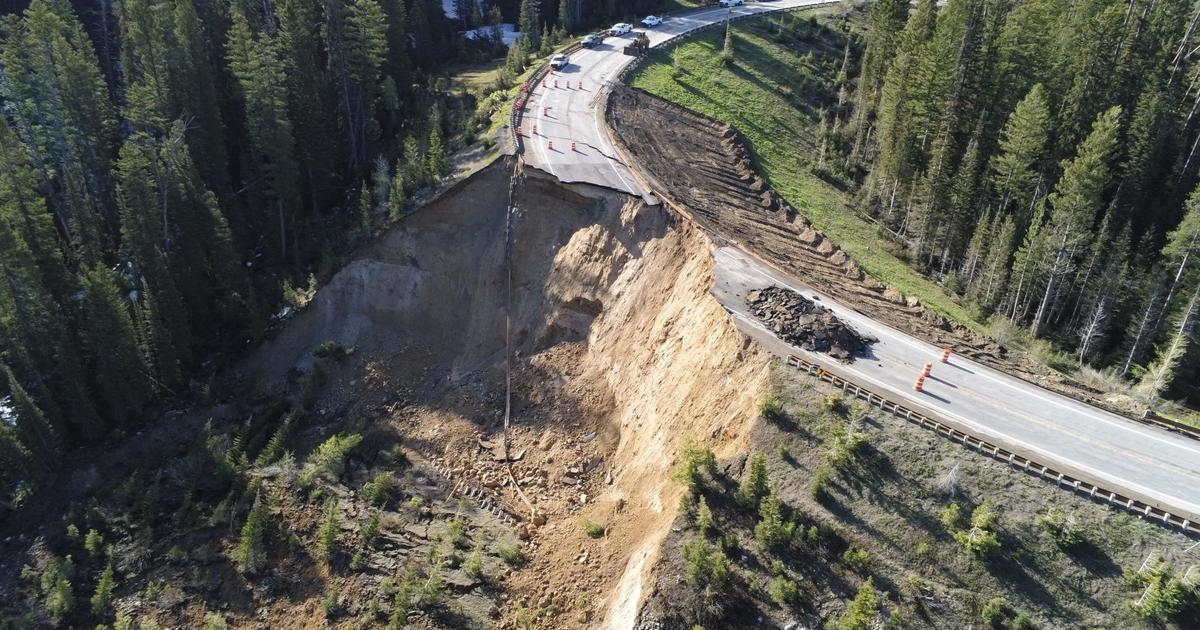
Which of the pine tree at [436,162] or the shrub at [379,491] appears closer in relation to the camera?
the shrub at [379,491]

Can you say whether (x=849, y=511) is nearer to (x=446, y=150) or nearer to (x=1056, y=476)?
(x=1056, y=476)

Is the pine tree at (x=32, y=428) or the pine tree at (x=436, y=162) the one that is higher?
the pine tree at (x=436, y=162)

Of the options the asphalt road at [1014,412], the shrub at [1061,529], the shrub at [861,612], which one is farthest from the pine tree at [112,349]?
the shrub at [1061,529]

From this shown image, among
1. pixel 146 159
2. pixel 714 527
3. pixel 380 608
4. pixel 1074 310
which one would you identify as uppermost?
pixel 146 159

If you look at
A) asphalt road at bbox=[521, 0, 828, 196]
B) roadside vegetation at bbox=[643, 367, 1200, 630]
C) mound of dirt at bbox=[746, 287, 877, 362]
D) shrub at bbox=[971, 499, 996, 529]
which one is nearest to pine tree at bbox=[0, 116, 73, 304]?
asphalt road at bbox=[521, 0, 828, 196]

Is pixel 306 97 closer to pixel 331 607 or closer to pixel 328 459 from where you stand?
pixel 328 459

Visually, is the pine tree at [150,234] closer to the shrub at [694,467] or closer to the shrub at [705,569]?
the shrub at [694,467]

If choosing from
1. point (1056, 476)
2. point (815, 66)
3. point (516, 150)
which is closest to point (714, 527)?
point (1056, 476)
